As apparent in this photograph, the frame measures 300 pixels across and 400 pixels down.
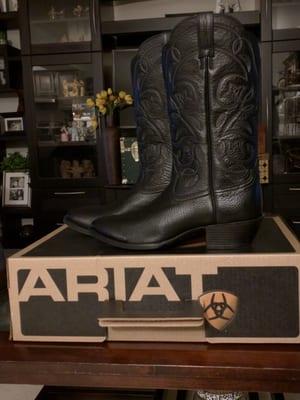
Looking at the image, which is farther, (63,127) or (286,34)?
(63,127)

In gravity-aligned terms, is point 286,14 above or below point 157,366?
above

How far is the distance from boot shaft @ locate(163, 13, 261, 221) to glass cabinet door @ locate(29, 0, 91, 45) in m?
2.08

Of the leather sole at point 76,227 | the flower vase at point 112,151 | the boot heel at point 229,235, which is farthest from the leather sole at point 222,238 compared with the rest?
the flower vase at point 112,151

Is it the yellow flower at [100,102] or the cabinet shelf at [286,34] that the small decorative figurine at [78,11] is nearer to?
the yellow flower at [100,102]

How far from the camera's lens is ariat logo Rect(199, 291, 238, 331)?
0.54 metres

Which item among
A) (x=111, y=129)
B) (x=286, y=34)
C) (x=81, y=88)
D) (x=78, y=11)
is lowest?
(x=111, y=129)

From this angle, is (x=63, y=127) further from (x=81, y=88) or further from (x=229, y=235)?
(x=229, y=235)

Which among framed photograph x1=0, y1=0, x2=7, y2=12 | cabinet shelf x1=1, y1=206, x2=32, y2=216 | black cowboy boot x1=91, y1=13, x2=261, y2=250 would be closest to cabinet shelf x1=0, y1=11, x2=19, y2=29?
framed photograph x1=0, y1=0, x2=7, y2=12

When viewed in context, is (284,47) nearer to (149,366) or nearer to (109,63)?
(109,63)

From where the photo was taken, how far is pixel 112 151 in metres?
2.25

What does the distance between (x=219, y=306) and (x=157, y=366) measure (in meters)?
0.11

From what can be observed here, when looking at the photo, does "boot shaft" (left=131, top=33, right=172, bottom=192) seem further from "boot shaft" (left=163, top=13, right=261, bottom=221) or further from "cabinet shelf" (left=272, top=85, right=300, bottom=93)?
"cabinet shelf" (left=272, top=85, right=300, bottom=93)

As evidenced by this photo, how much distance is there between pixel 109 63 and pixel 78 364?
7.62 feet

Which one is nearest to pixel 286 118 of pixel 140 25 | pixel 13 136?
pixel 140 25
